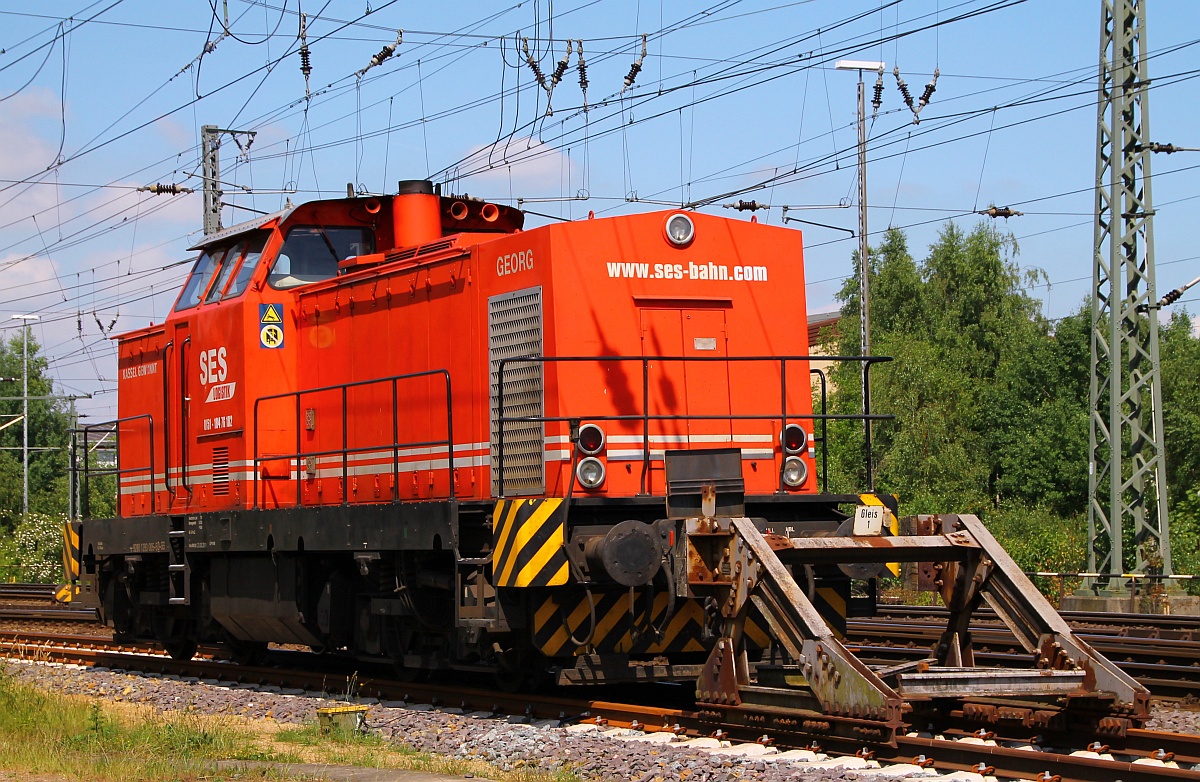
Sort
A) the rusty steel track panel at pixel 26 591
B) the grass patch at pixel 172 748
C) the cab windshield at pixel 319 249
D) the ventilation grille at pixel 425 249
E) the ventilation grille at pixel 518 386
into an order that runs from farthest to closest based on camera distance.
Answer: the rusty steel track panel at pixel 26 591 → the cab windshield at pixel 319 249 → the ventilation grille at pixel 425 249 → the ventilation grille at pixel 518 386 → the grass patch at pixel 172 748

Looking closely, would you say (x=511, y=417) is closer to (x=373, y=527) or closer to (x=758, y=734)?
(x=373, y=527)

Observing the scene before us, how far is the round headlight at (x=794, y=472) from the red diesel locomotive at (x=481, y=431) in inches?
0.4

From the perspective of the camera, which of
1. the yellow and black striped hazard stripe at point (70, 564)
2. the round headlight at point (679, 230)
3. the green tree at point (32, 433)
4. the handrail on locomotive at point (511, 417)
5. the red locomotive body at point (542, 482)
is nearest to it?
the red locomotive body at point (542, 482)

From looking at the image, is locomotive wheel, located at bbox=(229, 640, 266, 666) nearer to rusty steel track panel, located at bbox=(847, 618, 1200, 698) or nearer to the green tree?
rusty steel track panel, located at bbox=(847, 618, 1200, 698)

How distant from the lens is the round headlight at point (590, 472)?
867 cm

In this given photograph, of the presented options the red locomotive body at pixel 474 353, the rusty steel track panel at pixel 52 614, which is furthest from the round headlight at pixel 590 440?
the rusty steel track panel at pixel 52 614

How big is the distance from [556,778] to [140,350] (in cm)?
832

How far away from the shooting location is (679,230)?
9.38 metres

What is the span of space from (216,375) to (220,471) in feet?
2.75

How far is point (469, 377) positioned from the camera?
974 centimetres

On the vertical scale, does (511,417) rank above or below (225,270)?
below

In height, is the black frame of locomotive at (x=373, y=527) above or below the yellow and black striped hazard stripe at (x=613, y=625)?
above

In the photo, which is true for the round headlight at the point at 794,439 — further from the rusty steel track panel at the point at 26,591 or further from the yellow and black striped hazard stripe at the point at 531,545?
the rusty steel track panel at the point at 26,591

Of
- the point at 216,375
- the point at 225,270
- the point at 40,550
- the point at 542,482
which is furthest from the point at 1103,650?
the point at 40,550
